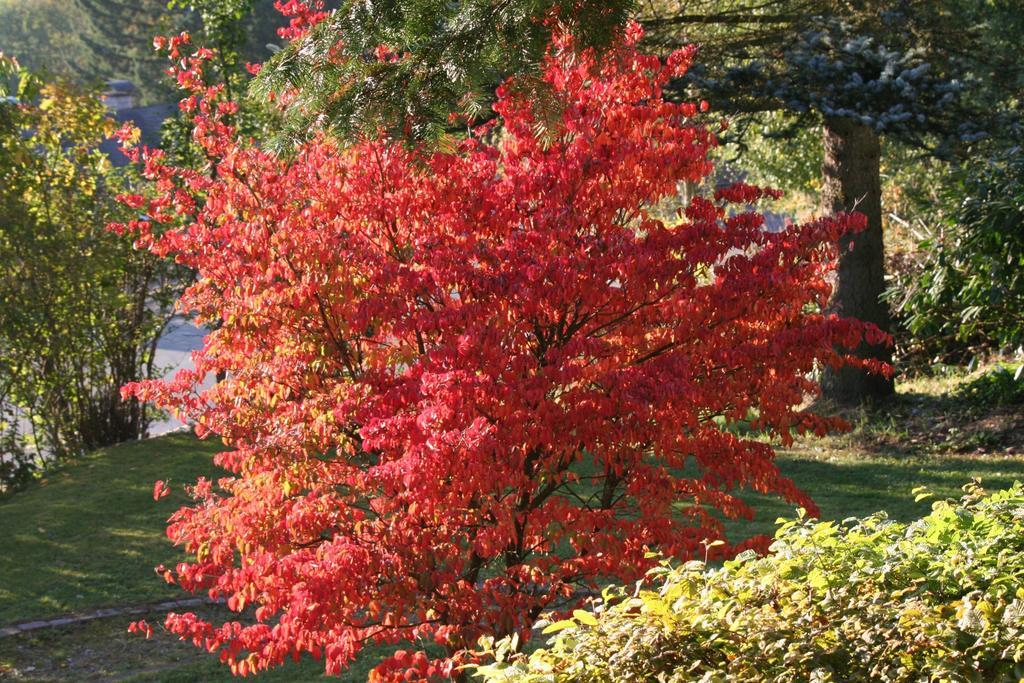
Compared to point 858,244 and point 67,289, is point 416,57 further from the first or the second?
point 67,289

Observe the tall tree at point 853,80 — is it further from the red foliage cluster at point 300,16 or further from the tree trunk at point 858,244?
the red foliage cluster at point 300,16

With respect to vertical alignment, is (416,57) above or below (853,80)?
below

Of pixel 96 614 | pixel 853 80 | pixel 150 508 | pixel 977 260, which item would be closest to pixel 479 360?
pixel 96 614

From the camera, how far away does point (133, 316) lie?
47.9 feet

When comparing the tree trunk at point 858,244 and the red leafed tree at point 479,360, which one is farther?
the tree trunk at point 858,244

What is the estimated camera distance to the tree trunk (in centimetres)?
1287

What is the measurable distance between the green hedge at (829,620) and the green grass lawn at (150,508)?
421 cm

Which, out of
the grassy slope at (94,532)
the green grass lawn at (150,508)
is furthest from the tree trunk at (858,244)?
the grassy slope at (94,532)

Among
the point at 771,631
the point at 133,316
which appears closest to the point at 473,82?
the point at 771,631

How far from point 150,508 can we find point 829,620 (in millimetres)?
9255

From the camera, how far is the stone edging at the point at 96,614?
328 inches

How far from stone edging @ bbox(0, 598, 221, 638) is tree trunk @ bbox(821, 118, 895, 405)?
768cm

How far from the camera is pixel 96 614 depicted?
8648 mm

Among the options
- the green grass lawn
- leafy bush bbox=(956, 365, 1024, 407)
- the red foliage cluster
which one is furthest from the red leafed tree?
leafy bush bbox=(956, 365, 1024, 407)
